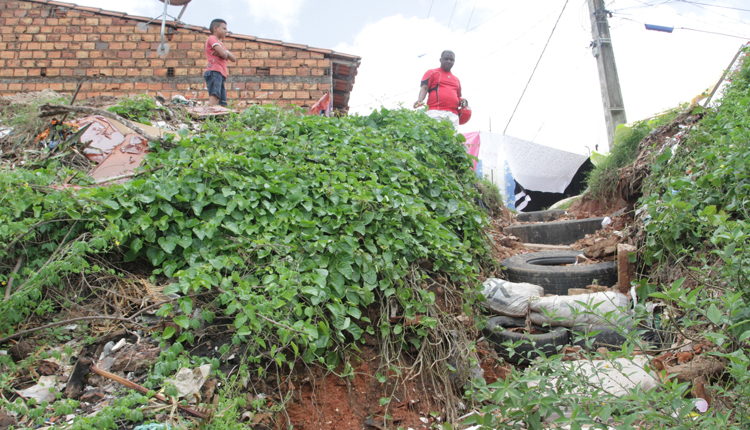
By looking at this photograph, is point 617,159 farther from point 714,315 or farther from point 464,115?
point 714,315

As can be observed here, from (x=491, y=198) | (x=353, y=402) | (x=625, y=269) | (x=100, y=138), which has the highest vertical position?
(x=100, y=138)

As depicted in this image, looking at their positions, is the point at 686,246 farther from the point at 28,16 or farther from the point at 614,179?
the point at 28,16

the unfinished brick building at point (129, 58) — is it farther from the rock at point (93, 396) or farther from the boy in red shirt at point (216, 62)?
the rock at point (93, 396)

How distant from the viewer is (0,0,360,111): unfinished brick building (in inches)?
323

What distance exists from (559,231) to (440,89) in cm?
256

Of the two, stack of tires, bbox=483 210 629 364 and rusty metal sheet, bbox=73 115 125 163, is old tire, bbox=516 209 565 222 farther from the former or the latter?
rusty metal sheet, bbox=73 115 125 163

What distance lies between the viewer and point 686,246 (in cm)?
331

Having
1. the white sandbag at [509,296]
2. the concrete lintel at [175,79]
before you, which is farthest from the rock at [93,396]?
the concrete lintel at [175,79]

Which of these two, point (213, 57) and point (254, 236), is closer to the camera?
point (254, 236)

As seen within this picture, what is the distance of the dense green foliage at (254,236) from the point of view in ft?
7.94

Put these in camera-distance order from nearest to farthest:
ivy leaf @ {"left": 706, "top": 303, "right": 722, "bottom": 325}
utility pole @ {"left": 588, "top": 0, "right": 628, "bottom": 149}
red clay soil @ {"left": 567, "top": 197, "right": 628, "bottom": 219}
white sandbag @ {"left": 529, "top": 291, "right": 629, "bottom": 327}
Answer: ivy leaf @ {"left": 706, "top": 303, "right": 722, "bottom": 325}
white sandbag @ {"left": 529, "top": 291, "right": 629, "bottom": 327}
red clay soil @ {"left": 567, "top": 197, "right": 628, "bottom": 219}
utility pole @ {"left": 588, "top": 0, "right": 628, "bottom": 149}

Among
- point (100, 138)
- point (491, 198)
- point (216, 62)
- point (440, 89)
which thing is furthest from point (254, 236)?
point (491, 198)

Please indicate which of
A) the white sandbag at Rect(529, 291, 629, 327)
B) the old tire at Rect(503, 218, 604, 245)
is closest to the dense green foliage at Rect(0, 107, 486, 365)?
the white sandbag at Rect(529, 291, 629, 327)

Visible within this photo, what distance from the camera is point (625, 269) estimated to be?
12.5ft
